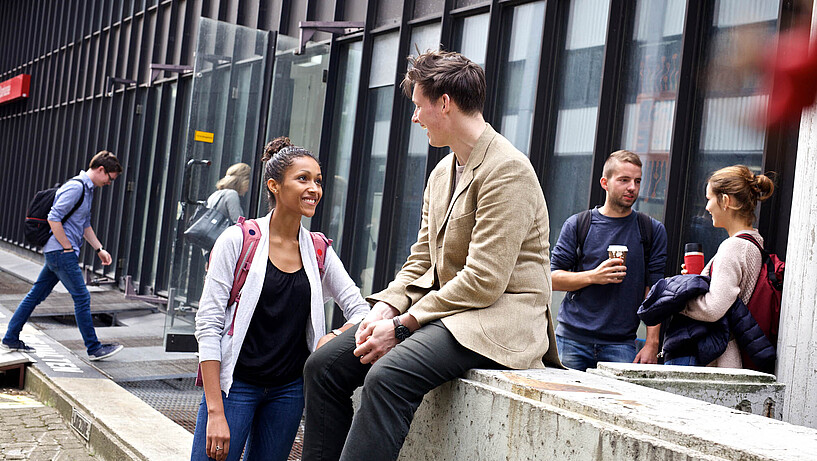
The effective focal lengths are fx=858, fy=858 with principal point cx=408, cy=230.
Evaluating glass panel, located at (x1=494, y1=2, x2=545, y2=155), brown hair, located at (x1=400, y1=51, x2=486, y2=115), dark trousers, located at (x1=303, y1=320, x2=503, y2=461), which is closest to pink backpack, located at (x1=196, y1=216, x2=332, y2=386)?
dark trousers, located at (x1=303, y1=320, x2=503, y2=461)

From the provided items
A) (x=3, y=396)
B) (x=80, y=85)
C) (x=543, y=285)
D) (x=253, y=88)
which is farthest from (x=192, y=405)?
(x=80, y=85)

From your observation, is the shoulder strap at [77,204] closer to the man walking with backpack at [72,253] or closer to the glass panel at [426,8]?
the man walking with backpack at [72,253]

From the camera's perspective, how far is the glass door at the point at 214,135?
930cm

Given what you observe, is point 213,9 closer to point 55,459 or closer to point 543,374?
point 55,459

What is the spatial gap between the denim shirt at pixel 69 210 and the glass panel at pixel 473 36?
13.2ft

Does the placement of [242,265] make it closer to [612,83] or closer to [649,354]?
[649,354]

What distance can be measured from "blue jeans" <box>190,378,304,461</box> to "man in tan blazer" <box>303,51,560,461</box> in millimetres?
532

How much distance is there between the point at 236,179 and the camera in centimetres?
961

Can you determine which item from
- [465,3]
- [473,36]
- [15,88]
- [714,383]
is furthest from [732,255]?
[15,88]

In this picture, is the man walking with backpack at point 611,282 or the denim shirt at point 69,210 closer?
the man walking with backpack at point 611,282

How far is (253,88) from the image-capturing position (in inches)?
394

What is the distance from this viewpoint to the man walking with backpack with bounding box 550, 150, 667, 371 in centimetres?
477

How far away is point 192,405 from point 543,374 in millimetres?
5331

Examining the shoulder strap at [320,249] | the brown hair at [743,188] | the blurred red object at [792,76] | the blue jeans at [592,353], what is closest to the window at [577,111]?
the blue jeans at [592,353]
